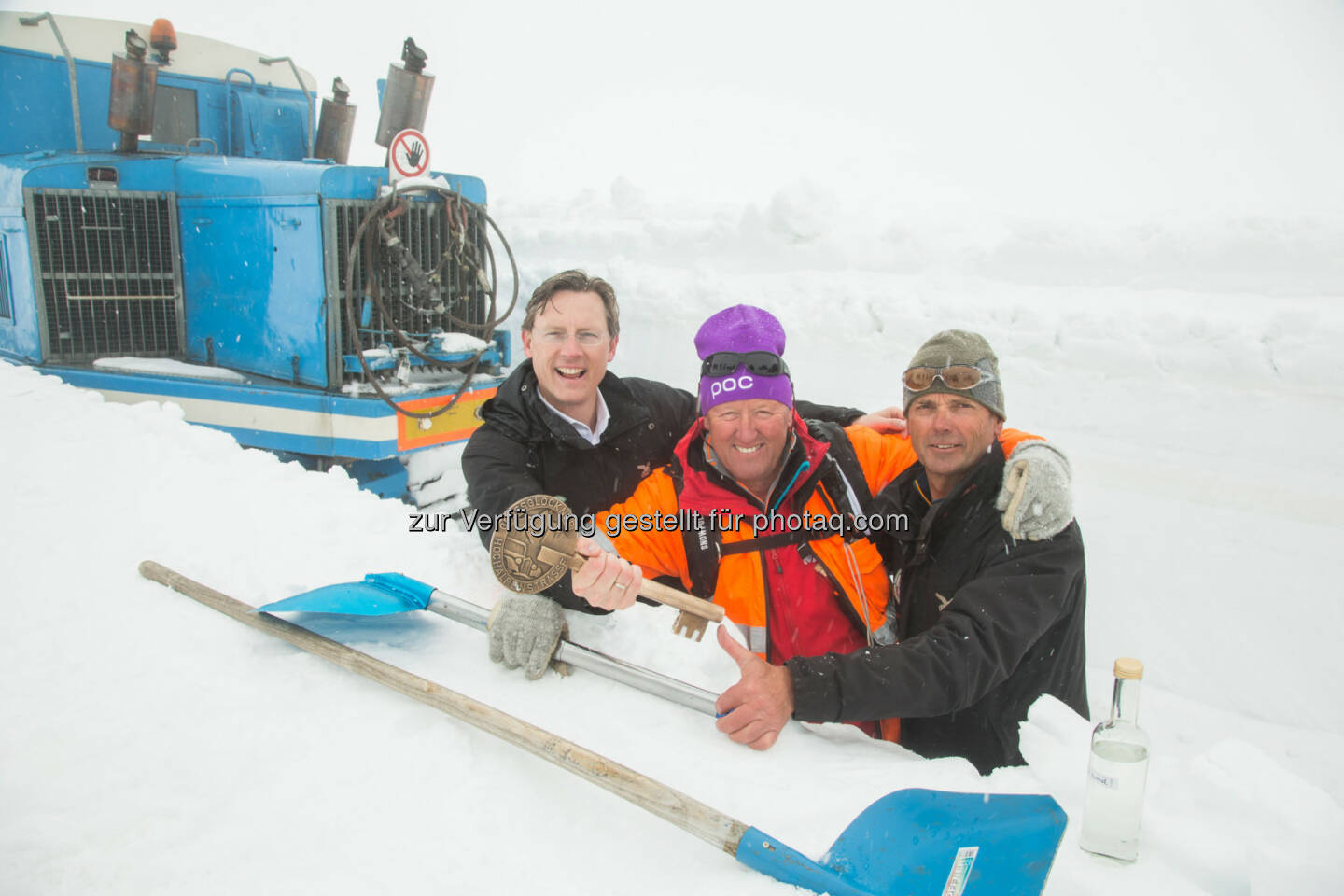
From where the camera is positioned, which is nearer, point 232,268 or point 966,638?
point 966,638

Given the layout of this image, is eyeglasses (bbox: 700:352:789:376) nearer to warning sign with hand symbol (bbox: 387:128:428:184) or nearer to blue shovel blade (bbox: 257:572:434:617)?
blue shovel blade (bbox: 257:572:434:617)

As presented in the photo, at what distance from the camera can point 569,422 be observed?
283 cm

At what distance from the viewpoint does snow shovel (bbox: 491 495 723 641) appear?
2.02 meters

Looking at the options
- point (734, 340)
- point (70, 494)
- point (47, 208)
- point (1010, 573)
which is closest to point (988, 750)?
point (1010, 573)

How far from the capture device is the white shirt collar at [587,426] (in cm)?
284

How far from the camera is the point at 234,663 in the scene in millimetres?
2174

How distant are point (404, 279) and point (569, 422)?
9.08 ft

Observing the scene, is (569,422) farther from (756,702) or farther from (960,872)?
(960,872)

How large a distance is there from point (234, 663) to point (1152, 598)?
425 cm

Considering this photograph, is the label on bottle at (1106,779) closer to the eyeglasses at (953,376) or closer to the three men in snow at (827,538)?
the three men in snow at (827,538)

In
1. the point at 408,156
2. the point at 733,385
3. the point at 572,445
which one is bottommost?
the point at 572,445

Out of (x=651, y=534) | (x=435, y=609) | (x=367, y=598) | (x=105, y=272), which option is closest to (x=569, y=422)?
(x=651, y=534)

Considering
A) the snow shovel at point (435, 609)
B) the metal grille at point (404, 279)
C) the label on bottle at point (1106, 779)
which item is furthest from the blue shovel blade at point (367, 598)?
the metal grille at point (404, 279)

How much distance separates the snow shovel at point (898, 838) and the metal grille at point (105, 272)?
523cm
